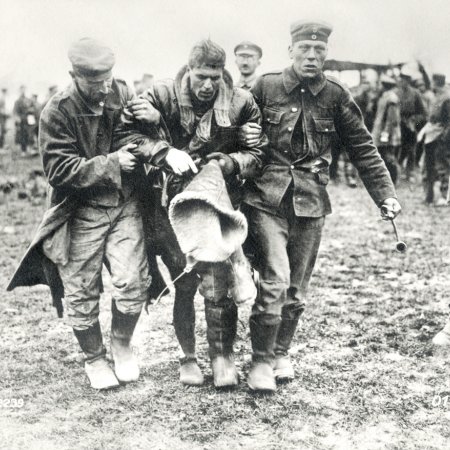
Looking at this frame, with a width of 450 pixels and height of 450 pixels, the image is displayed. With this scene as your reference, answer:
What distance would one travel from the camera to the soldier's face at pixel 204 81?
148 inches

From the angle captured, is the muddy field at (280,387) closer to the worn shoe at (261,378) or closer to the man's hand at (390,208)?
the worn shoe at (261,378)

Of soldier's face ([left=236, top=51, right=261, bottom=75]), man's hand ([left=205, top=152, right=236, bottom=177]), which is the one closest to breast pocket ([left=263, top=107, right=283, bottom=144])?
man's hand ([left=205, top=152, right=236, bottom=177])

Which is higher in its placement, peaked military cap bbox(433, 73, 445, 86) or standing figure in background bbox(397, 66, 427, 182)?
peaked military cap bbox(433, 73, 445, 86)

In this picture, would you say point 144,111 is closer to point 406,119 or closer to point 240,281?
point 240,281

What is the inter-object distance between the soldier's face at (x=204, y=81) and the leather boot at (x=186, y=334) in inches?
48.8

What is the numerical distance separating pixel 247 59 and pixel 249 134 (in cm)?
524

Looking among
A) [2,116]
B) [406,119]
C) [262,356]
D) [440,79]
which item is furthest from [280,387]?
[2,116]

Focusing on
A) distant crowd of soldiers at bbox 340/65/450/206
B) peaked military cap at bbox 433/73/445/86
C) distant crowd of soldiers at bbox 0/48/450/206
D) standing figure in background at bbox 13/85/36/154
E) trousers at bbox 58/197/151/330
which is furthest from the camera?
standing figure in background at bbox 13/85/36/154

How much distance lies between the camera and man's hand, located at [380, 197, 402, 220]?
14.1 feet

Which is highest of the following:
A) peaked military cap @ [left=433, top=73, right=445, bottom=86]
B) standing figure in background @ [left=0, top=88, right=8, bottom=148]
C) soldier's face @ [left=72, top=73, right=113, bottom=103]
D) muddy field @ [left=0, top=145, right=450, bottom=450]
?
soldier's face @ [left=72, top=73, right=113, bottom=103]

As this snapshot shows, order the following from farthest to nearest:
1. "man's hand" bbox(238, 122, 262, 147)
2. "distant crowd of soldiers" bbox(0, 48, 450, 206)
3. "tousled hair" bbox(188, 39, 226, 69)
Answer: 1. "distant crowd of soldiers" bbox(0, 48, 450, 206)
2. "man's hand" bbox(238, 122, 262, 147)
3. "tousled hair" bbox(188, 39, 226, 69)

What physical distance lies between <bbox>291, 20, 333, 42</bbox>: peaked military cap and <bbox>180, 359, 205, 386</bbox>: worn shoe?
7.01 feet

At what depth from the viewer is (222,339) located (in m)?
4.16

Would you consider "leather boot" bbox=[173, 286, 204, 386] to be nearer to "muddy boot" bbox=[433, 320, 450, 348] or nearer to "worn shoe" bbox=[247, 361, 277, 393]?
"worn shoe" bbox=[247, 361, 277, 393]
